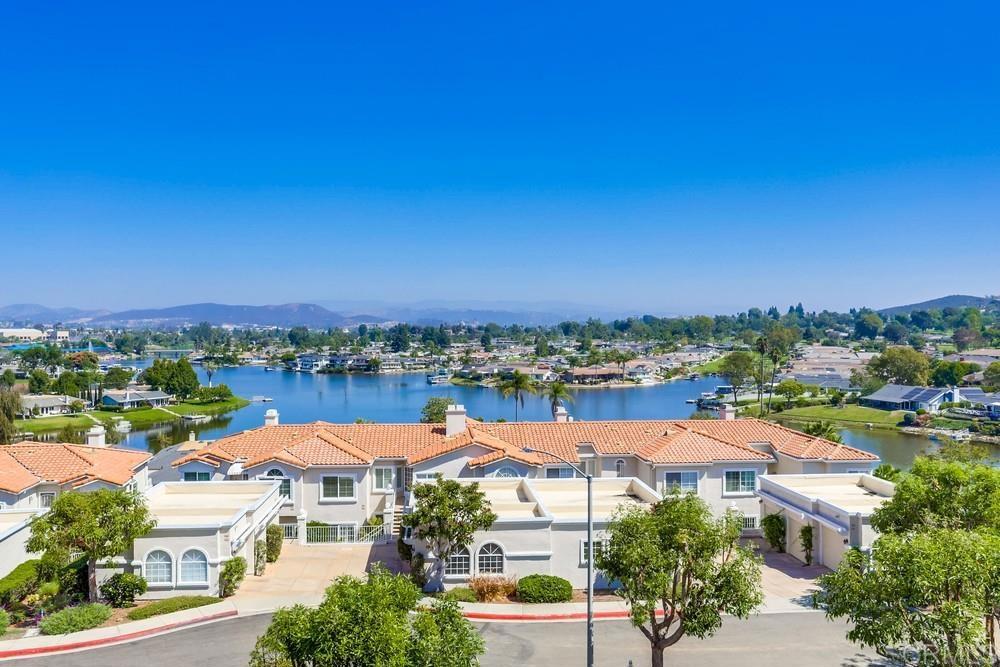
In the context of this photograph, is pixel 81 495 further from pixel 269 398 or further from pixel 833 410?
pixel 269 398

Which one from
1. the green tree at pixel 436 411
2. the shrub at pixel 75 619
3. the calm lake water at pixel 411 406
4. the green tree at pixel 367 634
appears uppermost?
the green tree at pixel 367 634

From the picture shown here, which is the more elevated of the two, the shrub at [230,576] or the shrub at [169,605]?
the shrub at [230,576]

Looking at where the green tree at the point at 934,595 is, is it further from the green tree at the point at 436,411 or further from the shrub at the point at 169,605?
the green tree at the point at 436,411

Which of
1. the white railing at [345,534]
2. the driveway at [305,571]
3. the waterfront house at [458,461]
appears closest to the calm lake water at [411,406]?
the waterfront house at [458,461]

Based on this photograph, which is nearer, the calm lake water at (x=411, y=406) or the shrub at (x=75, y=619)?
the shrub at (x=75, y=619)

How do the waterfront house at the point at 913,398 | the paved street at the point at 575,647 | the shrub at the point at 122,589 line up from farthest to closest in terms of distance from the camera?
the waterfront house at the point at 913,398 → the shrub at the point at 122,589 → the paved street at the point at 575,647

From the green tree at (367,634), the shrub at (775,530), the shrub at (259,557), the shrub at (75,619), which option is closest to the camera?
the green tree at (367,634)

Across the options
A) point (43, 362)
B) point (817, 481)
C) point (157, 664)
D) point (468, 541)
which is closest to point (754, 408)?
point (817, 481)

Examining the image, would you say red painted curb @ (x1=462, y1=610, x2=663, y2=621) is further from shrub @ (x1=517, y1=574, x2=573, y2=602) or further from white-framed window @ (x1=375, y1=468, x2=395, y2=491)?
white-framed window @ (x1=375, y1=468, x2=395, y2=491)
